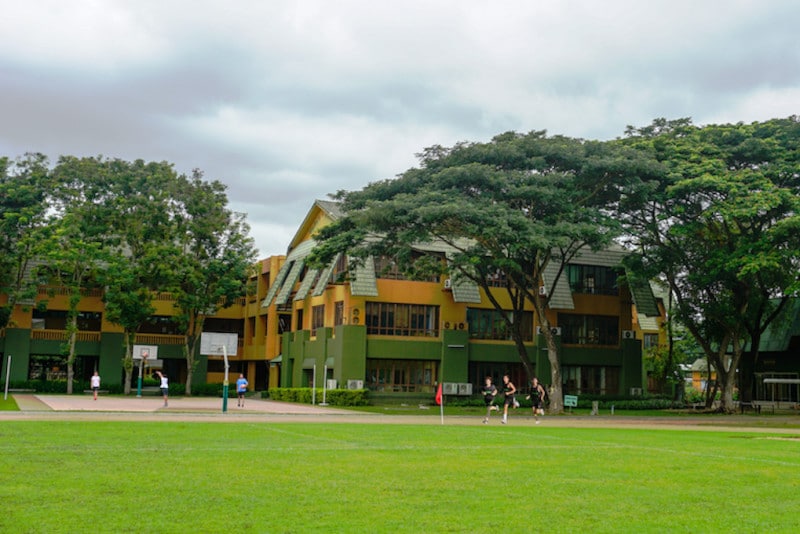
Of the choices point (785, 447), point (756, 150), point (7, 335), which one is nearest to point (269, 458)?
point (785, 447)

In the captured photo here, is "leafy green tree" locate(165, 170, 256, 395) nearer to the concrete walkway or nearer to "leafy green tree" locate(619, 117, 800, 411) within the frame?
the concrete walkway

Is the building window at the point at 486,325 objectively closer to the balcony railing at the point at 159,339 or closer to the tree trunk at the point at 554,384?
the tree trunk at the point at 554,384

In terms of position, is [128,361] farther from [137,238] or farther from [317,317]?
[317,317]

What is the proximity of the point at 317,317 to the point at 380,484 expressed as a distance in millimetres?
44078

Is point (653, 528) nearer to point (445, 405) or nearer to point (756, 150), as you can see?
point (756, 150)

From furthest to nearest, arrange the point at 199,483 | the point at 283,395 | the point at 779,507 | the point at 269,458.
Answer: the point at 283,395 < the point at 269,458 < the point at 199,483 < the point at 779,507

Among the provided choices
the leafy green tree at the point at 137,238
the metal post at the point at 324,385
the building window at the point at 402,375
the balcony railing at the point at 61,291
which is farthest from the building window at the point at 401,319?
the balcony railing at the point at 61,291

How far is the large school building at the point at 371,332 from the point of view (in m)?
51.6

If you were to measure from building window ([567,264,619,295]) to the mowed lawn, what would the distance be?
1469 inches

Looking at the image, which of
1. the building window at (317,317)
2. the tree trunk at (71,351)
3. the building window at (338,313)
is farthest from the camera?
the tree trunk at (71,351)

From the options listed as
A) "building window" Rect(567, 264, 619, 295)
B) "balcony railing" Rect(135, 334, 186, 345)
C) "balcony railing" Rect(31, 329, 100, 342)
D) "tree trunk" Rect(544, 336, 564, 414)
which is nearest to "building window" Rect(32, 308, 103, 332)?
"balcony railing" Rect(31, 329, 100, 342)

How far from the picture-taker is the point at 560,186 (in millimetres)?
39281

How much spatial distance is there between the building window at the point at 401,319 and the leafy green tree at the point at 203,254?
12.7 meters

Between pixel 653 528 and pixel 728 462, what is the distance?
7.87 m
